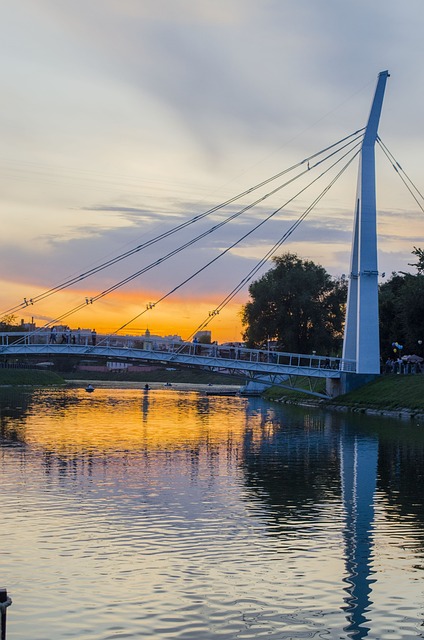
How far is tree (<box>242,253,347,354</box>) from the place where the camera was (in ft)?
390

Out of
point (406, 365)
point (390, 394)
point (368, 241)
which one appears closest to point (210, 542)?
point (390, 394)

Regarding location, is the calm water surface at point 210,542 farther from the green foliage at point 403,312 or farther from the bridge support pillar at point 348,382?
the green foliage at point 403,312

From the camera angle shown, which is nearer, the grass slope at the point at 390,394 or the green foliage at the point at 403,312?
the grass slope at the point at 390,394

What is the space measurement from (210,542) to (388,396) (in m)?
58.5

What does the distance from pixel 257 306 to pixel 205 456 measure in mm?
76943

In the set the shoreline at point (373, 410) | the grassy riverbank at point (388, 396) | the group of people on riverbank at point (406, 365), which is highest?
the group of people on riverbank at point (406, 365)

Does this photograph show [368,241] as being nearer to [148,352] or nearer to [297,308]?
[148,352]

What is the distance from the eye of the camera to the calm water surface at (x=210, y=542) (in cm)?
1712

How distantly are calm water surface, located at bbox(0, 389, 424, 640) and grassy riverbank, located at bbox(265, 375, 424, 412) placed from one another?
2804 cm

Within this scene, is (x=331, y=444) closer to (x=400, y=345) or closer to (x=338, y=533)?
(x=338, y=533)

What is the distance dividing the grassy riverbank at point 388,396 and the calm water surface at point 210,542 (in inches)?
1104

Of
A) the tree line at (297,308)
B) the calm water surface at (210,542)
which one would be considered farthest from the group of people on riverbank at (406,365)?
the calm water surface at (210,542)

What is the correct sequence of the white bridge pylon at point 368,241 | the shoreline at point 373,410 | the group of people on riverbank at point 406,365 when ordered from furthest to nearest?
the group of people on riverbank at point 406,365, the white bridge pylon at point 368,241, the shoreline at point 373,410

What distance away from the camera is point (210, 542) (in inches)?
917
